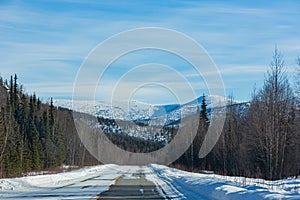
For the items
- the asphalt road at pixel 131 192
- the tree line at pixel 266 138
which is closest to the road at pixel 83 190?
the asphalt road at pixel 131 192

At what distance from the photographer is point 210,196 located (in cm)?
1783

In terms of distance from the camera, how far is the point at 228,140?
5828 cm

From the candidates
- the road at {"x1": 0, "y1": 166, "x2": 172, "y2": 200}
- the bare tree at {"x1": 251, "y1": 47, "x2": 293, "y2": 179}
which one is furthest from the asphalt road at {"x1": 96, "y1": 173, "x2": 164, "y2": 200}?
the bare tree at {"x1": 251, "y1": 47, "x2": 293, "y2": 179}

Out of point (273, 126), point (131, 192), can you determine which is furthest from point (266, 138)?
point (131, 192)

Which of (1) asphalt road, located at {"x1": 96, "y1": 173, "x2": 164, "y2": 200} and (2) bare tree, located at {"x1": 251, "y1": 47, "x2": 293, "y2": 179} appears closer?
(1) asphalt road, located at {"x1": 96, "y1": 173, "x2": 164, "y2": 200}

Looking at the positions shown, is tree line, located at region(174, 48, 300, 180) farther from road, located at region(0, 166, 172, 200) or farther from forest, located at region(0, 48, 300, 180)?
road, located at region(0, 166, 172, 200)

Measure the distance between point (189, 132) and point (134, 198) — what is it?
6088cm

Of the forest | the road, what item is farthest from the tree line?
the road

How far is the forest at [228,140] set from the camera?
37188 millimetres

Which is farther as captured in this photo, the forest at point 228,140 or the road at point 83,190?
the forest at point 228,140

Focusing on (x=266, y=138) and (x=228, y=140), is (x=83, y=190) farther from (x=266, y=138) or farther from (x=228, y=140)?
(x=228, y=140)

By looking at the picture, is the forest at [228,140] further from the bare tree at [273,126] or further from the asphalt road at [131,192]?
the asphalt road at [131,192]

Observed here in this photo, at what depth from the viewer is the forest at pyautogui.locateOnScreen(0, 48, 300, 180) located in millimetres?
37188

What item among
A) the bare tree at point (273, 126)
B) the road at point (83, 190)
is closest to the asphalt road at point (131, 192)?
the road at point (83, 190)
